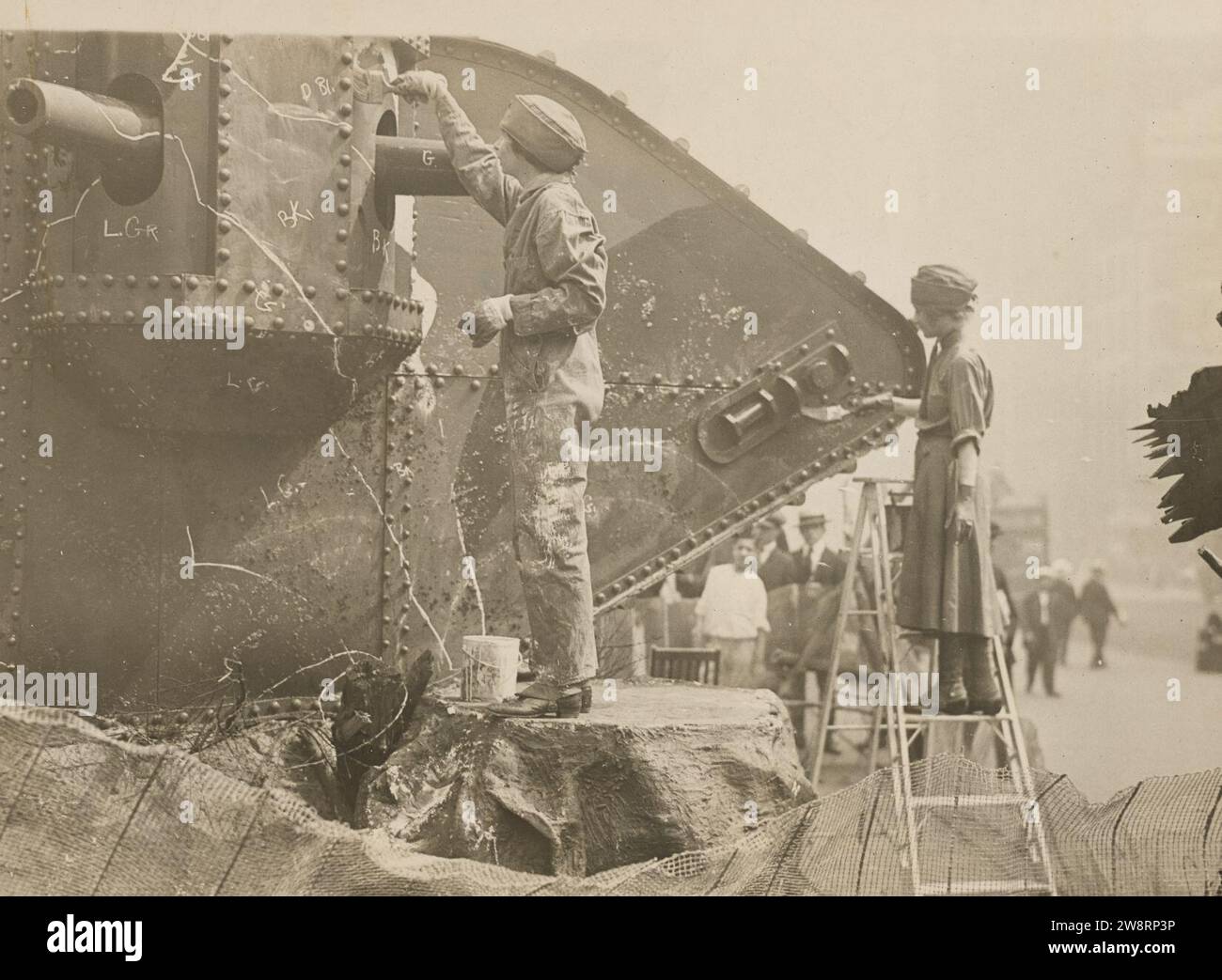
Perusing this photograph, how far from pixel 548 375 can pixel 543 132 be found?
0.85 m

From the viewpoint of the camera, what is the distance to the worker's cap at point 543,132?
4793mm

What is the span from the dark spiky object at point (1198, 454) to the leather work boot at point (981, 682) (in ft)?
2.84

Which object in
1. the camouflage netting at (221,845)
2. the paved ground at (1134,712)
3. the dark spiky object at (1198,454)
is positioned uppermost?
the dark spiky object at (1198,454)

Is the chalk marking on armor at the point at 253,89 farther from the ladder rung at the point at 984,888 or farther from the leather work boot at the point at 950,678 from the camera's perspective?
the ladder rung at the point at 984,888

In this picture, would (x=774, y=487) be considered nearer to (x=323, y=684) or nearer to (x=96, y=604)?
(x=323, y=684)

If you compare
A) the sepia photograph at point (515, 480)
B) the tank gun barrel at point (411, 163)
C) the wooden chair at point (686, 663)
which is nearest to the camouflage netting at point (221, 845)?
the sepia photograph at point (515, 480)

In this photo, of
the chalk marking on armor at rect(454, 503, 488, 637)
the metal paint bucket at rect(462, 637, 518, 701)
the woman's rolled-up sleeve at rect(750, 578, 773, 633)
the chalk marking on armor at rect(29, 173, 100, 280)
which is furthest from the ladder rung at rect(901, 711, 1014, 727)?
the chalk marking on armor at rect(29, 173, 100, 280)

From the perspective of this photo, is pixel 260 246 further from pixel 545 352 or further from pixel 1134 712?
pixel 1134 712

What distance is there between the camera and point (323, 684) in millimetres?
5301

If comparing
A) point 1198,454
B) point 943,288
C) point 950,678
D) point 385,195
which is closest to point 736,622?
point 950,678

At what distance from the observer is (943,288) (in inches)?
218

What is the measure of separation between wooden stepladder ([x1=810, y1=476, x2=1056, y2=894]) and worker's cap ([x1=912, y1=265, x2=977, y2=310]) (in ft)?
2.48

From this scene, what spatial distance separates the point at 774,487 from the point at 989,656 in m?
1.14

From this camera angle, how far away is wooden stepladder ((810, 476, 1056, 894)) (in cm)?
504
